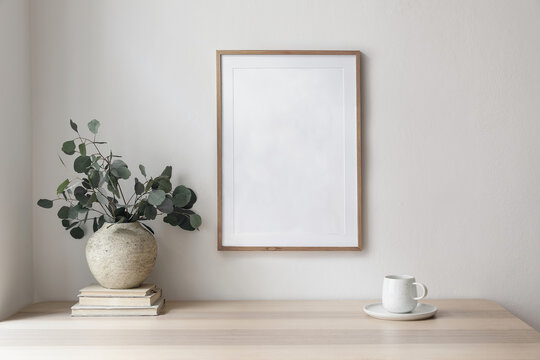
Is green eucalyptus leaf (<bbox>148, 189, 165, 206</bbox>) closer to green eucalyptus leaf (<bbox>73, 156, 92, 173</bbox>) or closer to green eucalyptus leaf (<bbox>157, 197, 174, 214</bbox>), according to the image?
green eucalyptus leaf (<bbox>157, 197, 174, 214</bbox>)

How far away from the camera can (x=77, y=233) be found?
1.67 m

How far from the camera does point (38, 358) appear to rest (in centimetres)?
119

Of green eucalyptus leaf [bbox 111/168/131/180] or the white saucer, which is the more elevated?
green eucalyptus leaf [bbox 111/168/131/180]

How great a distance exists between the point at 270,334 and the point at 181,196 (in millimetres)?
508

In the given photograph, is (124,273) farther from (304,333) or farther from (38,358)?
(304,333)

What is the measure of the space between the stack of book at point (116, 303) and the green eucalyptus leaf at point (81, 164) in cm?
34

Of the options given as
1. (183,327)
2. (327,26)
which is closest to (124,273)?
(183,327)

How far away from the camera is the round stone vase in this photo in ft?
5.03

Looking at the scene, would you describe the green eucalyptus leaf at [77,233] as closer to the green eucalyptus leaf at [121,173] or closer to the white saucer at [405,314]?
the green eucalyptus leaf at [121,173]

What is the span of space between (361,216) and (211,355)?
2.34ft

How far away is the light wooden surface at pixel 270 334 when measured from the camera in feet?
3.97

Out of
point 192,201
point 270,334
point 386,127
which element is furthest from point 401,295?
point 192,201

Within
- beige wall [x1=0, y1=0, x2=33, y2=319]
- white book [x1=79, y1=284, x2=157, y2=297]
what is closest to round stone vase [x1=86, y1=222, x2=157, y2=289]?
white book [x1=79, y1=284, x2=157, y2=297]

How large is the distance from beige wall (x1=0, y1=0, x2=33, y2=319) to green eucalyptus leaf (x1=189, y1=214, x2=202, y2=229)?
0.52 m
